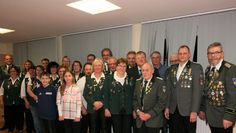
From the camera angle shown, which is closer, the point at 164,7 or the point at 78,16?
the point at 164,7

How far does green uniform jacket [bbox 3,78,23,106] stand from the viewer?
3914 millimetres

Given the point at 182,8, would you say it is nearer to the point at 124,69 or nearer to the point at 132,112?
the point at 124,69

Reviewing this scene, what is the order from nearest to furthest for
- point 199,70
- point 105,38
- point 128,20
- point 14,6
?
point 199,70
point 14,6
point 128,20
point 105,38

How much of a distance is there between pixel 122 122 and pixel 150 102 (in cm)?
63

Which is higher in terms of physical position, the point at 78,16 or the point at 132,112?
the point at 78,16

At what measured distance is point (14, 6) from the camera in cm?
312

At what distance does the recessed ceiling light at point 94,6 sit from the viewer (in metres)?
3.01

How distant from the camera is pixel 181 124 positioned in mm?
2625

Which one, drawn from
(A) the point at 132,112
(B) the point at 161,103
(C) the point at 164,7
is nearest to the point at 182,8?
(C) the point at 164,7

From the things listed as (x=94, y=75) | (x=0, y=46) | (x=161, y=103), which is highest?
(x=0, y=46)

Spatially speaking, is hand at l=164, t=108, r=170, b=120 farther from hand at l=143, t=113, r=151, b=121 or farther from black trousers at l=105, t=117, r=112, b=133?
black trousers at l=105, t=117, r=112, b=133

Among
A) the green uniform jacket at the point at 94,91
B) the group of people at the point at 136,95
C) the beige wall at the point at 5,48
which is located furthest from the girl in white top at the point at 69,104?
the beige wall at the point at 5,48

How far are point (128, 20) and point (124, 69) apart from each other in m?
1.56

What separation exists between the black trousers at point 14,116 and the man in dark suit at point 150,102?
271 cm
